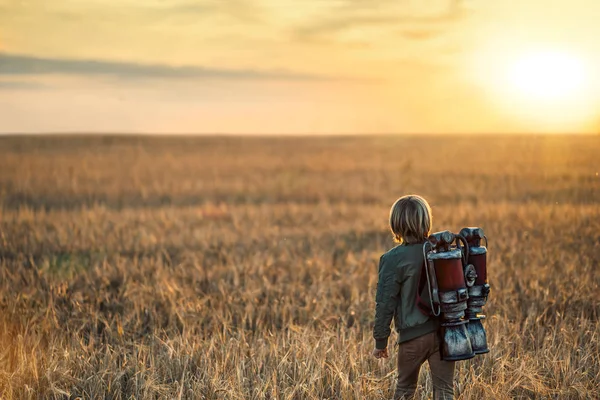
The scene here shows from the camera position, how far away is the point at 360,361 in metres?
5.44

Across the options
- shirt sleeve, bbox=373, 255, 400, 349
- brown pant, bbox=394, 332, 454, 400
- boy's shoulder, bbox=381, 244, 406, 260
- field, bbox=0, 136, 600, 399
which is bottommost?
field, bbox=0, 136, 600, 399

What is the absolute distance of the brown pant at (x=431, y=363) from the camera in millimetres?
4023

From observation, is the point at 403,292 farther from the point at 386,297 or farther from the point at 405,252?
the point at 405,252

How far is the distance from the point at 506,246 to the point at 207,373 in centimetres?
711

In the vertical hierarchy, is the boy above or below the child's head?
below

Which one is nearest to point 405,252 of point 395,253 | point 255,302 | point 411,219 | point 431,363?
point 395,253

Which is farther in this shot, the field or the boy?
the field

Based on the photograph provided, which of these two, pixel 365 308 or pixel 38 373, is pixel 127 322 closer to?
pixel 38 373

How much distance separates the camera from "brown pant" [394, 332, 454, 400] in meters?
4.02

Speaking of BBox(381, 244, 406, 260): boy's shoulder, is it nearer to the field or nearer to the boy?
the boy

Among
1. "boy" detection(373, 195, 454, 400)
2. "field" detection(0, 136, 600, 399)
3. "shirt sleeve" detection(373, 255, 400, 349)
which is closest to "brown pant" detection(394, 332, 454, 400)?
"boy" detection(373, 195, 454, 400)

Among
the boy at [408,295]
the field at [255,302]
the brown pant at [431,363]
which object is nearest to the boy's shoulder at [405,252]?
the boy at [408,295]

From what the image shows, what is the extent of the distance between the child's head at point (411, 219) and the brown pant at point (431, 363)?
600 millimetres

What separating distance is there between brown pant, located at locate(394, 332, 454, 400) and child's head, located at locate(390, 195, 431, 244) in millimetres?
600
